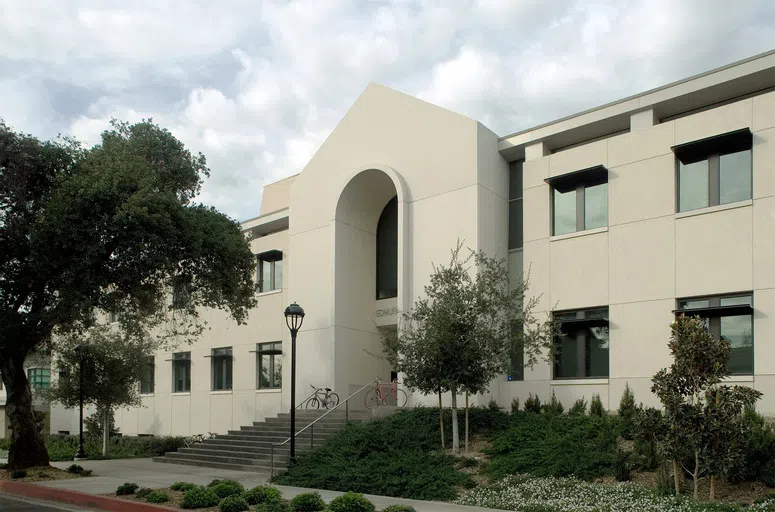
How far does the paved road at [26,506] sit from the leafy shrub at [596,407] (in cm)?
1212

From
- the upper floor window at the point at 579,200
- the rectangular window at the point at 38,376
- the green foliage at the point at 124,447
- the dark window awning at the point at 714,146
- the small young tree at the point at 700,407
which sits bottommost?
the green foliage at the point at 124,447

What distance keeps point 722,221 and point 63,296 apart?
50.9ft

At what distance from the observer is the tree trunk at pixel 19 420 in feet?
66.4

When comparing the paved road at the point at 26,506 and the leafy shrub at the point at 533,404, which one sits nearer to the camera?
the paved road at the point at 26,506

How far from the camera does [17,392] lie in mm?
20344

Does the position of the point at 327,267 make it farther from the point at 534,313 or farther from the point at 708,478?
the point at 708,478

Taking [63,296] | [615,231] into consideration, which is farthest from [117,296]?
[615,231]

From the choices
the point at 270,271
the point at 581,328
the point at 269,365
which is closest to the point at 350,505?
the point at 581,328

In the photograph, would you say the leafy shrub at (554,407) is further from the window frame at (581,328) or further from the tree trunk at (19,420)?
the tree trunk at (19,420)

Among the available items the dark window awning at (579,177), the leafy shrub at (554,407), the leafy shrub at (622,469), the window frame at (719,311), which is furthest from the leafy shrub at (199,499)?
the dark window awning at (579,177)

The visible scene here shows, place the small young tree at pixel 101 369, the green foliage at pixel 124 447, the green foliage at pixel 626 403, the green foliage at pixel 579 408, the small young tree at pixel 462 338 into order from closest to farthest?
the small young tree at pixel 462 338 → the green foliage at pixel 626 403 → the green foliage at pixel 579 408 → the small young tree at pixel 101 369 → the green foliage at pixel 124 447

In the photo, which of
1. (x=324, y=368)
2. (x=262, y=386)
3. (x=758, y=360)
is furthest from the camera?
(x=262, y=386)

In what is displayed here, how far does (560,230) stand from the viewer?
21.7m

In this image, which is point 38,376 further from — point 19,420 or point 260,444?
point 260,444
